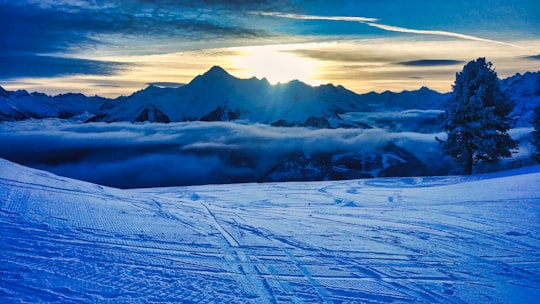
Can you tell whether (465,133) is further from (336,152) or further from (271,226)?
(336,152)

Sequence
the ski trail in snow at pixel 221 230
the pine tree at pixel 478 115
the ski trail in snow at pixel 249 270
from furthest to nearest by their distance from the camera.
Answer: the pine tree at pixel 478 115
the ski trail in snow at pixel 221 230
the ski trail in snow at pixel 249 270

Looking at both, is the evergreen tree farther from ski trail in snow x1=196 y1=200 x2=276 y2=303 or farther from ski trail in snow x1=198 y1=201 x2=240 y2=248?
ski trail in snow x1=196 y1=200 x2=276 y2=303

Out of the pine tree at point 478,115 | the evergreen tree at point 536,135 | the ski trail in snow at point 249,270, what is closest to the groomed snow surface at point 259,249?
the ski trail in snow at point 249,270

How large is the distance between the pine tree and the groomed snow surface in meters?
12.0

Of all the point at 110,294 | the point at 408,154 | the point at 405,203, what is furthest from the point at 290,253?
the point at 408,154

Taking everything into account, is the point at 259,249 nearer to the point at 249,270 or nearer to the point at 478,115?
the point at 249,270

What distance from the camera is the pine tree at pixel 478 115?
26.9 m

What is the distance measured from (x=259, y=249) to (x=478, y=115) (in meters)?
22.7

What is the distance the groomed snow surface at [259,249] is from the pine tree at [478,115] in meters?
12.0

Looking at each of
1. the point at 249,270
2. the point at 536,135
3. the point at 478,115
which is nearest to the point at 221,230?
the point at 249,270

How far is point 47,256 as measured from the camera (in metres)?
7.85

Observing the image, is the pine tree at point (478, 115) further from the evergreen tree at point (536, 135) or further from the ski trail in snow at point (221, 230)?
the ski trail in snow at point (221, 230)

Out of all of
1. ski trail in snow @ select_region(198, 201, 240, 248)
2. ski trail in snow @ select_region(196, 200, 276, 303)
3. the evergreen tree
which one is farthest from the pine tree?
ski trail in snow @ select_region(196, 200, 276, 303)

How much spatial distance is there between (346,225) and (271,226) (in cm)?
231
